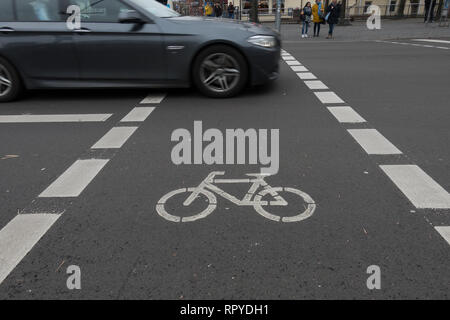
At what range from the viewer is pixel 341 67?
9.55 metres

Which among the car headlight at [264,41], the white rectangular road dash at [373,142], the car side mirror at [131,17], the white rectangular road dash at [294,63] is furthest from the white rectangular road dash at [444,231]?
the white rectangular road dash at [294,63]

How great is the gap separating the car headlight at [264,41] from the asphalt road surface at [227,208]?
3.39ft

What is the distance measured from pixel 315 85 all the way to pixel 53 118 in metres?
4.65

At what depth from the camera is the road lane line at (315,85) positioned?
7324 millimetres

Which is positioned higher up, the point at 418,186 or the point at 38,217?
the point at 418,186

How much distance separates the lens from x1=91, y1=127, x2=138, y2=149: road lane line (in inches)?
179

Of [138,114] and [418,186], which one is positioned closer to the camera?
[418,186]

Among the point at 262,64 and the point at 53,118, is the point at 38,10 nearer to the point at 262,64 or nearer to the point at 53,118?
the point at 53,118

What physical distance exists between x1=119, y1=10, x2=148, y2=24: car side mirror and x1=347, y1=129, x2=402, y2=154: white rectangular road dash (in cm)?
365

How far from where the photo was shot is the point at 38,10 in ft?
20.8

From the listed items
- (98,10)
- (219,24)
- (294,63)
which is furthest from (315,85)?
(98,10)

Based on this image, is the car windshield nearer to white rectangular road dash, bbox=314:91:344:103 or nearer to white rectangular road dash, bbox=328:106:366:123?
white rectangular road dash, bbox=314:91:344:103
